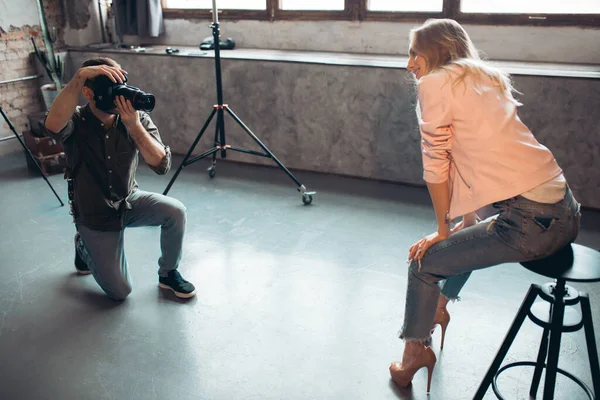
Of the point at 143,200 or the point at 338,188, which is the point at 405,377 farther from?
the point at 338,188

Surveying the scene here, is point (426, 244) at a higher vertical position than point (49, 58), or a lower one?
lower

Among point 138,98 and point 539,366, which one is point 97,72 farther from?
point 539,366

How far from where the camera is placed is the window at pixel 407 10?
348 cm

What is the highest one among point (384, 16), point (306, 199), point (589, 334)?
point (384, 16)

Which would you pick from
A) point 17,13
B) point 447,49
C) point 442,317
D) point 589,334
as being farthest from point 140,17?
point 589,334

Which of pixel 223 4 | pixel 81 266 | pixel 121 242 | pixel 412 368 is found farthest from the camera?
pixel 223 4

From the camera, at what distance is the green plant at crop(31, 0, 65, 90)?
4426 mm

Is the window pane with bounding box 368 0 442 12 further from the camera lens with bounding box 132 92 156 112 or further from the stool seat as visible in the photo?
the stool seat

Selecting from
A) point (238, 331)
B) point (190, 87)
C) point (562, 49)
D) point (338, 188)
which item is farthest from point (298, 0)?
point (238, 331)

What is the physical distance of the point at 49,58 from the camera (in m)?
4.44

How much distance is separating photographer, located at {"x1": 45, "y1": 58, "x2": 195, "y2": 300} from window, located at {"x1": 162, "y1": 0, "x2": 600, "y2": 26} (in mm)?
2242

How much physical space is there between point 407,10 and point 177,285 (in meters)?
2.59

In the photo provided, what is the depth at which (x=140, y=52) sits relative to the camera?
4406 millimetres

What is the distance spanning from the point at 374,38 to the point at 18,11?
9.33 ft
